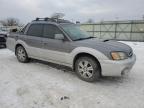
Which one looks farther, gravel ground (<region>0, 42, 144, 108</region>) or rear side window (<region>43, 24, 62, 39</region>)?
rear side window (<region>43, 24, 62, 39</region>)

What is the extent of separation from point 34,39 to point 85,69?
248 centimetres

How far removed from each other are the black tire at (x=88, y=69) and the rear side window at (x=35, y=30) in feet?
6.73

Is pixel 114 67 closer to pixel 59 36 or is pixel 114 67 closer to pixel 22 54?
pixel 59 36

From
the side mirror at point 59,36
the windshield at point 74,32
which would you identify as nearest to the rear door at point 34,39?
the side mirror at point 59,36

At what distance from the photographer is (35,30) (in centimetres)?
618

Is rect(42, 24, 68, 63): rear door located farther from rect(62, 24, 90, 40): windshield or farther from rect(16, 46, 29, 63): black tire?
rect(16, 46, 29, 63): black tire

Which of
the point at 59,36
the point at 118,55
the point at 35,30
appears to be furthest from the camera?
the point at 35,30

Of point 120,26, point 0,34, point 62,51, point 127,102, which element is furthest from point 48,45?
point 120,26

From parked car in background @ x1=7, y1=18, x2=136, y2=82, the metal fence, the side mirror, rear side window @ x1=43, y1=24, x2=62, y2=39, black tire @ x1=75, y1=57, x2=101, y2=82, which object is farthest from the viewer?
the metal fence

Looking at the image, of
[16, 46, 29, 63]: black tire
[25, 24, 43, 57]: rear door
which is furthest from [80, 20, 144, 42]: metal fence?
[25, 24, 43, 57]: rear door

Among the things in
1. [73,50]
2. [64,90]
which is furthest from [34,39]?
[64,90]

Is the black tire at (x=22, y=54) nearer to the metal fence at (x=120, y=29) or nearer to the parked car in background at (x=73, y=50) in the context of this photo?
the parked car in background at (x=73, y=50)

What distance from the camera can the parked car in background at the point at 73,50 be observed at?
4.26 m

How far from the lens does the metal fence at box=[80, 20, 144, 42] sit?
721 inches
